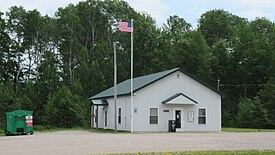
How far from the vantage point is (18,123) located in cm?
3170

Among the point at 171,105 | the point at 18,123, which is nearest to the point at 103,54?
the point at 171,105

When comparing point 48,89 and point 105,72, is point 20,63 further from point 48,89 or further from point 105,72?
point 105,72

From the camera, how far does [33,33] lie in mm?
59781

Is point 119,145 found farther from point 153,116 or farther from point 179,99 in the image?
point 179,99

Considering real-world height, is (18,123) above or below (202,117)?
below

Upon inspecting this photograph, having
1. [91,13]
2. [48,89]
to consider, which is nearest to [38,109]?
[48,89]

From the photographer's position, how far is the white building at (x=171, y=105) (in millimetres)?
34469

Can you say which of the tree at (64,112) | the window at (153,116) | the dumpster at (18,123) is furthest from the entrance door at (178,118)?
the tree at (64,112)

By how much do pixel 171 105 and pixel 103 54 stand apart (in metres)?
26.9

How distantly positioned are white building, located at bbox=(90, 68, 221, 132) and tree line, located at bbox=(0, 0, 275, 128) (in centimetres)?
1878

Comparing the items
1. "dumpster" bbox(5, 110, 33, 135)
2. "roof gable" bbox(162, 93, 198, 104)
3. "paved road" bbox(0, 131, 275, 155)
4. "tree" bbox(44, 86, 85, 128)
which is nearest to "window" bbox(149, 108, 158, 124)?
"roof gable" bbox(162, 93, 198, 104)

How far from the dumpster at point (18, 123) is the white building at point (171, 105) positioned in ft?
25.5

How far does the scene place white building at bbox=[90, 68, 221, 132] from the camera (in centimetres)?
3447

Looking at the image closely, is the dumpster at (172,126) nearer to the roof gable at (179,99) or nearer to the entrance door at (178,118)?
the entrance door at (178,118)
